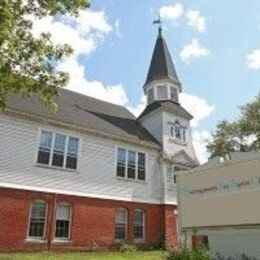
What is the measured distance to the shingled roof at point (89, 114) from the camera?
23.7 m

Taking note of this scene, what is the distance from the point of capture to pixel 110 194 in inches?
990

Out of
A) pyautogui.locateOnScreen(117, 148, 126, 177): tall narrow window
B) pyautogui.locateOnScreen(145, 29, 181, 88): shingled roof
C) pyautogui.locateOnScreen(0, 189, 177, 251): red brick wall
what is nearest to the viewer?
pyautogui.locateOnScreen(0, 189, 177, 251): red brick wall

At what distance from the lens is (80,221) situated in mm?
23203

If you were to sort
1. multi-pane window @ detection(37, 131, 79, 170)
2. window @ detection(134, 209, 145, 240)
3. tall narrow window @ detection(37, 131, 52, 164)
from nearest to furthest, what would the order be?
tall narrow window @ detection(37, 131, 52, 164)
multi-pane window @ detection(37, 131, 79, 170)
window @ detection(134, 209, 145, 240)

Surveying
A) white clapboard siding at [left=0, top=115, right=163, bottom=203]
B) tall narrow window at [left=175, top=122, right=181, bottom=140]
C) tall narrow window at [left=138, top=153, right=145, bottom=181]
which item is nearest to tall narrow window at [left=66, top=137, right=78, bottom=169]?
white clapboard siding at [left=0, top=115, right=163, bottom=203]

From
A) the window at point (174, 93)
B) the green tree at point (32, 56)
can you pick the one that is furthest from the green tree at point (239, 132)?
the green tree at point (32, 56)

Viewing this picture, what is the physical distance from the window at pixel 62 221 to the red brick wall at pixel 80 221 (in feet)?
1.04

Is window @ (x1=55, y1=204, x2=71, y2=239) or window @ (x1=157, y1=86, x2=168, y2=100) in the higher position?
window @ (x1=157, y1=86, x2=168, y2=100)

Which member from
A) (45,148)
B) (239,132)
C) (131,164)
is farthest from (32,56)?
(239,132)

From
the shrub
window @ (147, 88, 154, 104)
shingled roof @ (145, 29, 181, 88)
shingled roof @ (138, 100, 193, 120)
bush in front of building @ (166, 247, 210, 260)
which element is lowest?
bush in front of building @ (166, 247, 210, 260)

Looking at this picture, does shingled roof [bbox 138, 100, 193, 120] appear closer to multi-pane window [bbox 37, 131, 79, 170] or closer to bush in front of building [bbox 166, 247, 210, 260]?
multi-pane window [bbox 37, 131, 79, 170]

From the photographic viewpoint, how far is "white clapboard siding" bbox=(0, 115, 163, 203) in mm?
21359

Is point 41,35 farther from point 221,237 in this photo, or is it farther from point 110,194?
point 110,194

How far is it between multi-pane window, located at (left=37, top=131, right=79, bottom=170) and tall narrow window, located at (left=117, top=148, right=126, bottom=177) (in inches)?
137
